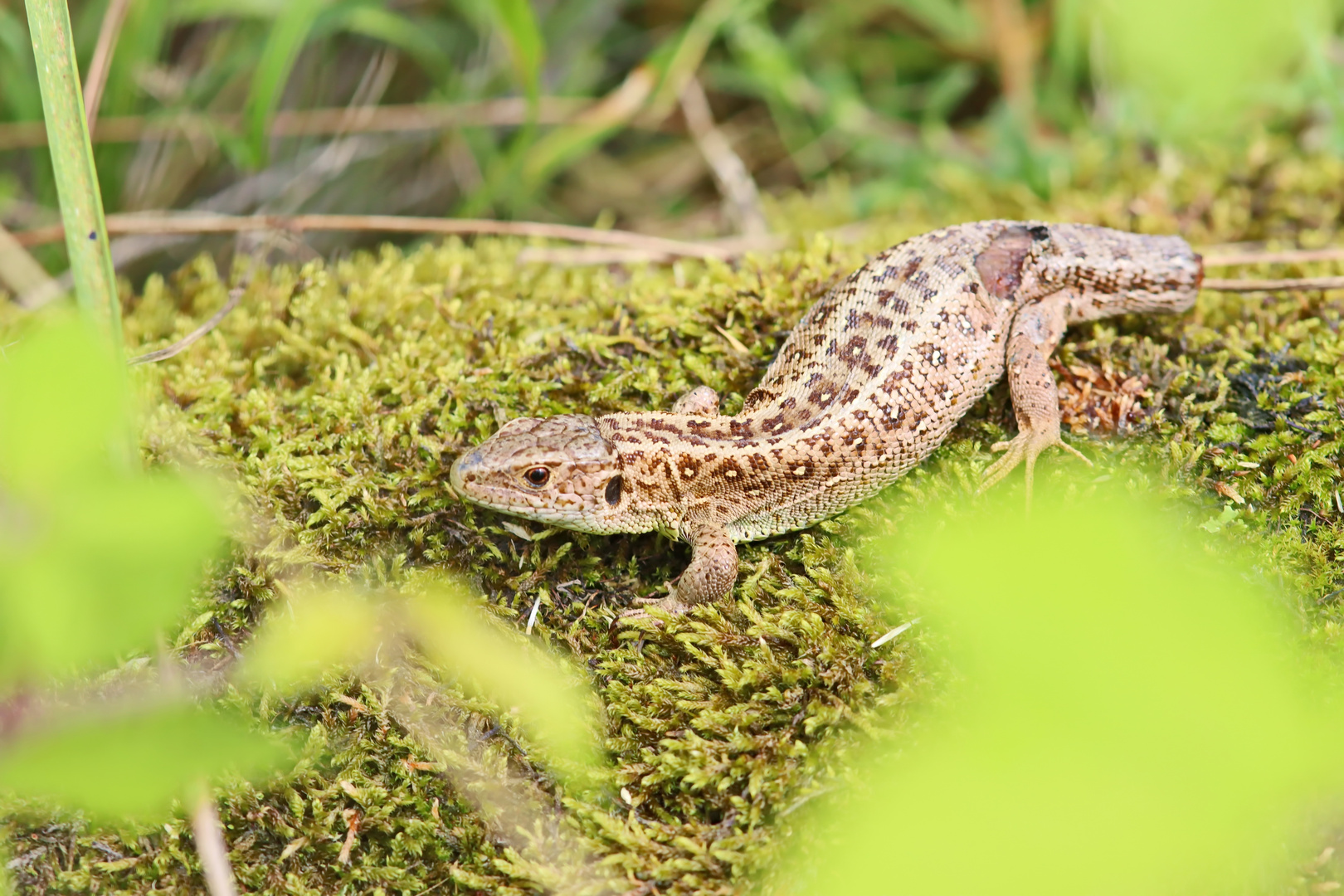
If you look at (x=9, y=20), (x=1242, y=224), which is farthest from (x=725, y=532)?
(x=9, y=20)

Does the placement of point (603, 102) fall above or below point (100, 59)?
below

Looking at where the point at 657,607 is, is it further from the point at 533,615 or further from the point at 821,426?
the point at 821,426

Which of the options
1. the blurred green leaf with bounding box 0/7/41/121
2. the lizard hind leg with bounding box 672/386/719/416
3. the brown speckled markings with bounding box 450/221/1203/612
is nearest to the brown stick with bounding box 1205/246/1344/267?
the brown speckled markings with bounding box 450/221/1203/612

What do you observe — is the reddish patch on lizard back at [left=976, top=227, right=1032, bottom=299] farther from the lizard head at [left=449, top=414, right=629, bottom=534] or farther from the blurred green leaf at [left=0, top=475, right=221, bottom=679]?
the blurred green leaf at [left=0, top=475, right=221, bottom=679]

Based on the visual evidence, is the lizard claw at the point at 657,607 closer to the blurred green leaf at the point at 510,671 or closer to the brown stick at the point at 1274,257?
the blurred green leaf at the point at 510,671

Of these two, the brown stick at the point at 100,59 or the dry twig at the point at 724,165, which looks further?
the dry twig at the point at 724,165

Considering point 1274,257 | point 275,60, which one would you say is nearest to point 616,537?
point 275,60

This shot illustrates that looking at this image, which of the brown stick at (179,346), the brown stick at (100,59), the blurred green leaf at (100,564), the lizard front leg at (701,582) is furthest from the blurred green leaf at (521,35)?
the blurred green leaf at (100,564)
